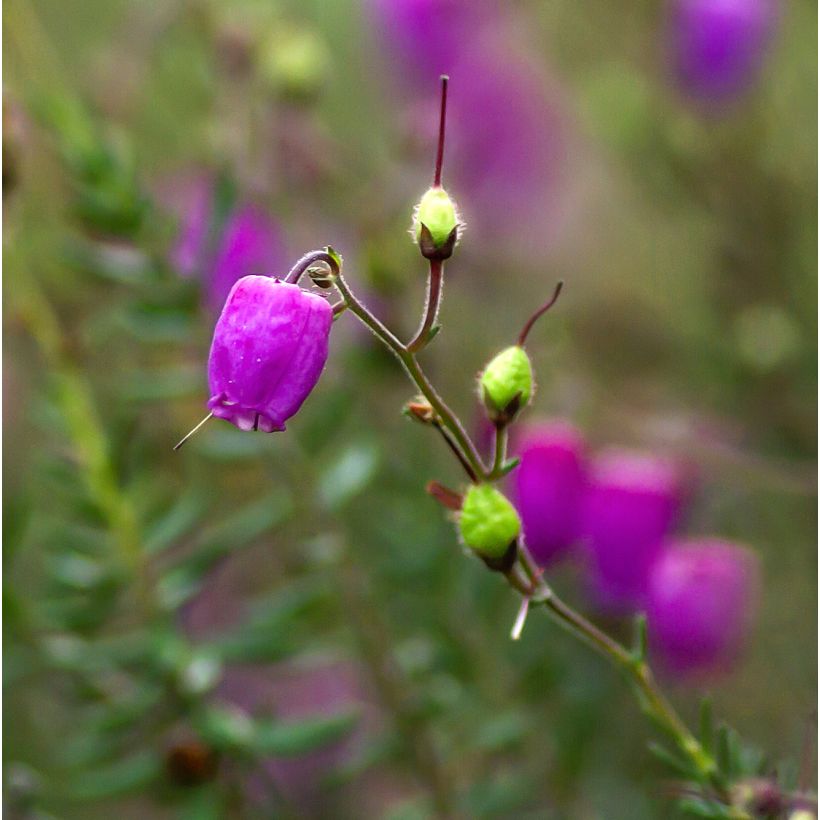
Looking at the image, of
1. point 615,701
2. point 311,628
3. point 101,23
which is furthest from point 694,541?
point 101,23

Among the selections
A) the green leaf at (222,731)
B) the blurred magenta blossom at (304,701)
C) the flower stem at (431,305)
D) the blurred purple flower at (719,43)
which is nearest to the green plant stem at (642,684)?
the flower stem at (431,305)

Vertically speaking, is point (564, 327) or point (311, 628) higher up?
point (564, 327)

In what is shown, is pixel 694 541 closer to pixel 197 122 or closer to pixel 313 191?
pixel 313 191

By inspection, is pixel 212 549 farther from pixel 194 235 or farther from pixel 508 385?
pixel 508 385

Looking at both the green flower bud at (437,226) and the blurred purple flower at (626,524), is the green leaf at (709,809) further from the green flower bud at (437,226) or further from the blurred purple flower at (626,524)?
the blurred purple flower at (626,524)

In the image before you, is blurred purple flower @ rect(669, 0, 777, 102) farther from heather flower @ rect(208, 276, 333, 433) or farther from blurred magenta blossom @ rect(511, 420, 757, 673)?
heather flower @ rect(208, 276, 333, 433)

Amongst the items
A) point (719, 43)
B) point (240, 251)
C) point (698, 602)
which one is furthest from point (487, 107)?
point (698, 602)
